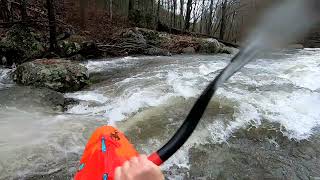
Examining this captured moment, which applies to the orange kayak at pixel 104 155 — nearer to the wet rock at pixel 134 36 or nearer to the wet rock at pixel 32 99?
the wet rock at pixel 32 99

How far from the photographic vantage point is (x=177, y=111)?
19.6 ft

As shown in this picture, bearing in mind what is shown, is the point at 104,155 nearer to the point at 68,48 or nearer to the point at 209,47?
the point at 68,48

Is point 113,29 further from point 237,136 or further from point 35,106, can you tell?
point 237,136

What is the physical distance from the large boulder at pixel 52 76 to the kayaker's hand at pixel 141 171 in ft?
21.9

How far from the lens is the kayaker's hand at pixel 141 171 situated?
3.46ft

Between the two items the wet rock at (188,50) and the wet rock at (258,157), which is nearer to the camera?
the wet rock at (258,157)

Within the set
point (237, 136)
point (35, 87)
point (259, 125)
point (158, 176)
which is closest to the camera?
point (158, 176)

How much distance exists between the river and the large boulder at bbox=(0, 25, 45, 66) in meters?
1.13

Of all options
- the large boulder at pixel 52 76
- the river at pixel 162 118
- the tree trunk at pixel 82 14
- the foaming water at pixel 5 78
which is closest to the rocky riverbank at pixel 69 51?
the large boulder at pixel 52 76

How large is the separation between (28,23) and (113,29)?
4675 millimetres

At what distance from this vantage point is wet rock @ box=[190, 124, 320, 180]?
14.3ft

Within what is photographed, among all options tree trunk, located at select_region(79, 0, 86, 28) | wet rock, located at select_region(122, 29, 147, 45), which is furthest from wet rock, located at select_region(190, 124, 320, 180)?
tree trunk, located at select_region(79, 0, 86, 28)

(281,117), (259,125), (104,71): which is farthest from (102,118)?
(104,71)

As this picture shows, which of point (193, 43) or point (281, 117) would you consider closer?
point (281, 117)
